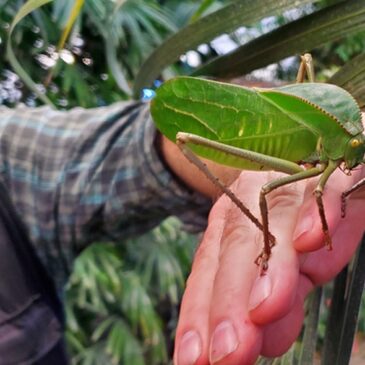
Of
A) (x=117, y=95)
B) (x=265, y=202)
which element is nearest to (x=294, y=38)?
(x=265, y=202)

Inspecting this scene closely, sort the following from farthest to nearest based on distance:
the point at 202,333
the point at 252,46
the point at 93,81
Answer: the point at 93,81 < the point at 252,46 < the point at 202,333

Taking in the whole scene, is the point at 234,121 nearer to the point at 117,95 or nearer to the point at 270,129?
the point at 270,129

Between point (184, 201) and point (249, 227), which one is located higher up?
point (249, 227)

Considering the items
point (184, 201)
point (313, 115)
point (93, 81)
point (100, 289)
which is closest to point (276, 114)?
point (313, 115)

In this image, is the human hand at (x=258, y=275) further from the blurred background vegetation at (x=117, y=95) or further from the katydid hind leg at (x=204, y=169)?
the blurred background vegetation at (x=117, y=95)

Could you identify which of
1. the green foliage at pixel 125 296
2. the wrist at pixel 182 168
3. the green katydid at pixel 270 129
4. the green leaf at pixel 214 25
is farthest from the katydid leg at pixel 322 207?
the green foliage at pixel 125 296

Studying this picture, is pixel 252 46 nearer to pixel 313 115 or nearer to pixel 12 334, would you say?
pixel 313 115
